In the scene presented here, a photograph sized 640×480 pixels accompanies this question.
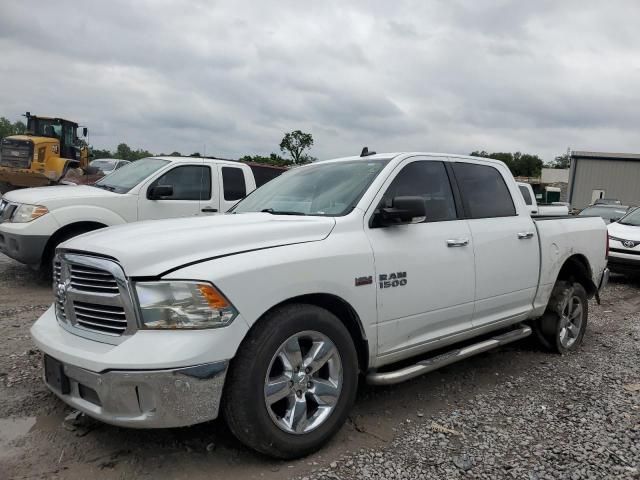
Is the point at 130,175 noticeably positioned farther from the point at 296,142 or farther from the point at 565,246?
the point at 296,142

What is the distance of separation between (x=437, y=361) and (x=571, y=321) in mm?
2382

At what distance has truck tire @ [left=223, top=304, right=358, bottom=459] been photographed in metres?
2.72

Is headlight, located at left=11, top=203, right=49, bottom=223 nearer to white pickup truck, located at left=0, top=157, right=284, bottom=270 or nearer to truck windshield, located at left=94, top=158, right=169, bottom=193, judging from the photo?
white pickup truck, located at left=0, top=157, right=284, bottom=270

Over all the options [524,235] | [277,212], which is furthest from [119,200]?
[524,235]

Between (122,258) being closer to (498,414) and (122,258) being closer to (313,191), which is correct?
(313,191)

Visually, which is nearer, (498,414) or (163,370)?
(163,370)

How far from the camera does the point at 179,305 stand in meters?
2.62

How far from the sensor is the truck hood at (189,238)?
2.72 m

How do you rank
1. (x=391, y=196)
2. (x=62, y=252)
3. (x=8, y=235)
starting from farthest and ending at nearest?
(x=8, y=235) → (x=391, y=196) → (x=62, y=252)

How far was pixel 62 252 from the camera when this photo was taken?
3164 mm

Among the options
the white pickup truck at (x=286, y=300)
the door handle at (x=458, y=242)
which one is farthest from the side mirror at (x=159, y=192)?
the door handle at (x=458, y=242)

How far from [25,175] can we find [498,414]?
54.7 ft

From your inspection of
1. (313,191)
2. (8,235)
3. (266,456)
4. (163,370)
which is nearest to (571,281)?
(313,191)

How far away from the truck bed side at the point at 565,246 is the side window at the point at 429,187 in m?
1.16
